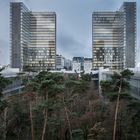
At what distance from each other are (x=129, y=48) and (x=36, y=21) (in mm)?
40577

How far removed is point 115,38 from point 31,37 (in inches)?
1344

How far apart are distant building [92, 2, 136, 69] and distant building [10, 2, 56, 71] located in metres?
18.3

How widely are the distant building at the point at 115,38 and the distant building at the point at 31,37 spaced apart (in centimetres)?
1834

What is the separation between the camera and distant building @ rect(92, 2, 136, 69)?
14925 centimetres

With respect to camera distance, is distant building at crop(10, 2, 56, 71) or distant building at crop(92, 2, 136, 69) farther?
distant building at crop(92, 2, 136, 69)

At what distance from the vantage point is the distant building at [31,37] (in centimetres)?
14562

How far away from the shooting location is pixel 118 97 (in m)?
36.4

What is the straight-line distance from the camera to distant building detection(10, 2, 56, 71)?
146 m

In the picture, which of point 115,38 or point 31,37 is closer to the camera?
point 115,38

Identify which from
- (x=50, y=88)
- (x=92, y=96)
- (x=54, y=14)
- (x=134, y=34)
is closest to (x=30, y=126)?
(x=50, y=88)

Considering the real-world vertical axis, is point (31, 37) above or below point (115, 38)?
above

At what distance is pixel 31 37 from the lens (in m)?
159

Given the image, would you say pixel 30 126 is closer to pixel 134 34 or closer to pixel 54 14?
pixel 134 34

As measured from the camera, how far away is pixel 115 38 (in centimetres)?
15738
